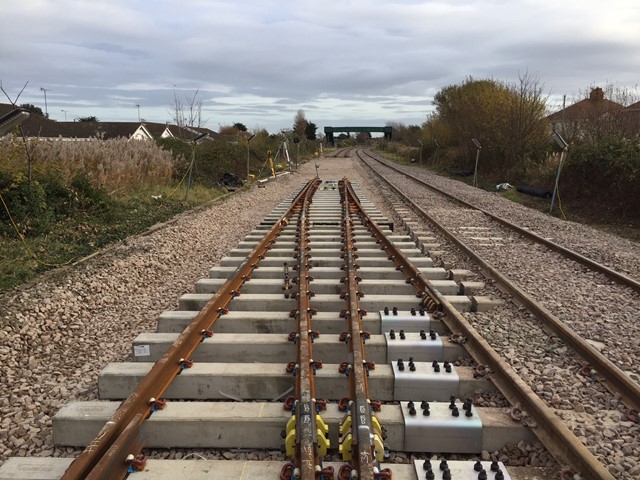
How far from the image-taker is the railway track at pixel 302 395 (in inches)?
96.0

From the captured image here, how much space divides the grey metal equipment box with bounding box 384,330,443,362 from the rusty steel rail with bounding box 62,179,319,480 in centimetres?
147

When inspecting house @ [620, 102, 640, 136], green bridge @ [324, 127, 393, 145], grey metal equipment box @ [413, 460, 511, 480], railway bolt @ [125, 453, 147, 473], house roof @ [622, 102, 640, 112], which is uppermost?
green bridge @ [324, 127, 393, 145]

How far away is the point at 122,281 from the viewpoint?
6387 millimetres

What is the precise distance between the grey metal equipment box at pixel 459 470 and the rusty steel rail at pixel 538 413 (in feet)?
1.13

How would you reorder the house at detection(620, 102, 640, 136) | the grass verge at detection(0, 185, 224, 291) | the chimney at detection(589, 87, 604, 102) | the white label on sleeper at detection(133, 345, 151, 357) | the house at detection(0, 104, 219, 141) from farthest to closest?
the house at detection(0, 104, 219, 141) < the chimney at detection(589, 87, 604, 102) < the house at detection(620, 102, 640, 136) < the grass verge at detection(0, 185, 224, 291) < the white label on sleeper at detection(133, 345, 151, 357)

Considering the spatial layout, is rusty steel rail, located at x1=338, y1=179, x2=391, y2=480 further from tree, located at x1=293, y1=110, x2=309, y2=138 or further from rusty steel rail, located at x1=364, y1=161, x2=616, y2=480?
tree, located at x1=293, y1=110, x2=309, y2=138

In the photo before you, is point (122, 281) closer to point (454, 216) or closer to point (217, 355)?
point (217, 355)

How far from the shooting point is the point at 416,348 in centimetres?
372

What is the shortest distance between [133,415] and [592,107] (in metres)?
22.6

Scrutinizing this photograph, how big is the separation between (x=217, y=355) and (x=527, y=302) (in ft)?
10.5

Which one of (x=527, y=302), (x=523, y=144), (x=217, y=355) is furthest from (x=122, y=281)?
(x=523, y=144)

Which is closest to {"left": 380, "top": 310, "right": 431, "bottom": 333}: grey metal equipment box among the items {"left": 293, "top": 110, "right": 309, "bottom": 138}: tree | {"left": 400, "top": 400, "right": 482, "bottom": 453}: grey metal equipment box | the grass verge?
{"left": 400, "top": 400, "right": 482, "bottom": 453}: grey metal equipment box

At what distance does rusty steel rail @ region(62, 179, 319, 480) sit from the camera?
2.24 metres

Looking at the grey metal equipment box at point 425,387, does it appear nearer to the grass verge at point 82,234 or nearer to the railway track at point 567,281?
the railway track at point 567,281
